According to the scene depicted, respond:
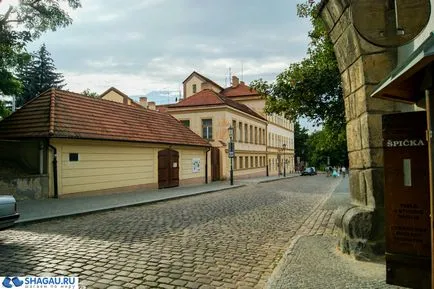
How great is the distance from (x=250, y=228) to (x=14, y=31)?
16.7 meters

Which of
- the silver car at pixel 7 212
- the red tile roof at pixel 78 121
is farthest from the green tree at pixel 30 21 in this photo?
the silver car at pixel 7 212

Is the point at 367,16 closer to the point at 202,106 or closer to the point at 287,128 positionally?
the point at 202,106

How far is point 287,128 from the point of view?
70438 millimetres

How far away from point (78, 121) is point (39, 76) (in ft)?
97.0

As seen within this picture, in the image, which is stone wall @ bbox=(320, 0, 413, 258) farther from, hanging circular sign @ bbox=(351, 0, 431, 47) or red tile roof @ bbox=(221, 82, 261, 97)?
red tile roof @ bbox=(221, 82, 261, 97)

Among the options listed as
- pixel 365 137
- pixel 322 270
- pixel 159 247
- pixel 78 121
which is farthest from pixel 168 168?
pixel 322 270

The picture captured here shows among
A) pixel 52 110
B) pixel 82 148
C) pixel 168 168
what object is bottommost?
pixel 168 168

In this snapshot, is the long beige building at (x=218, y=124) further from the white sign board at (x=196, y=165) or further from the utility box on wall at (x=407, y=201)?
the utility box on wall at (x=407, y=201)

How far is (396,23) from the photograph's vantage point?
427cm

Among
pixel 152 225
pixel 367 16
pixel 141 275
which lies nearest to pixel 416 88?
pixel 367 16

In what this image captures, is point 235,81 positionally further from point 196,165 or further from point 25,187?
point 25,187

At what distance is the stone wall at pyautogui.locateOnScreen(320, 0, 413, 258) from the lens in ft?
19.3

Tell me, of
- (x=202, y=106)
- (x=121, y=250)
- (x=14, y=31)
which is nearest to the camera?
(x=121, y=250)

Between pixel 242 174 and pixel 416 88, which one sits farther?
pixel 242 174
